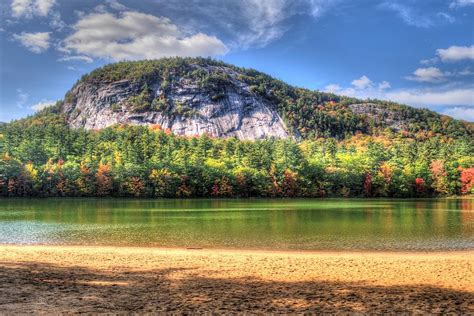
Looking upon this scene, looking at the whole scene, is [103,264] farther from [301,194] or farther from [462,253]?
[301,194]

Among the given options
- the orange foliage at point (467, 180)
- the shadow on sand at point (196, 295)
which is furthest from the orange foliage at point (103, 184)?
the orange foliage at point (467, 180)

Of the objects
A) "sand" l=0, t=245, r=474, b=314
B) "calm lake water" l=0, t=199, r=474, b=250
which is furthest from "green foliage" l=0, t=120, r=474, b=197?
"sand" l=0, t=245, r=474, b=314

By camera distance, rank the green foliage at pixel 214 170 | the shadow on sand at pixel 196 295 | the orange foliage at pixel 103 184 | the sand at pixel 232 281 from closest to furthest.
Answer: the shadow on sand at pixel 196 295 → the sand at pixel 232 281 → the green foliage at pixel 214 170 → the orange foliage at pixel 103 184

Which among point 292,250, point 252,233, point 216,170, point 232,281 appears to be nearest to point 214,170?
point 216,170

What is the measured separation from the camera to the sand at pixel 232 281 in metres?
11.6

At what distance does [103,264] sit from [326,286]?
9550 millimetres

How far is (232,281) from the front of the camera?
15.3 meters

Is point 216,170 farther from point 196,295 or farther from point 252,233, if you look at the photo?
point 196,295

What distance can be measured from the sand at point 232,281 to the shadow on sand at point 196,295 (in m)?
0.03

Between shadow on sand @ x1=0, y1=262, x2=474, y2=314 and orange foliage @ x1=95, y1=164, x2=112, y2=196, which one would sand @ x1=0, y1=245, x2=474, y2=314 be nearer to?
shadow on sand @ x1=0, y1=262, x2=474, y2=314

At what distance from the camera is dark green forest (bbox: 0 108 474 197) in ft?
→ 296

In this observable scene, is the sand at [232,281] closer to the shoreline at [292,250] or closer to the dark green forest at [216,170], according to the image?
the shoreline at [292,250]

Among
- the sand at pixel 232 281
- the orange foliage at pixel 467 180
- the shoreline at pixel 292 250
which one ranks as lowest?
the shoreline at pixel 292 250

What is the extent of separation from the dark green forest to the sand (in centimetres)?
7042
